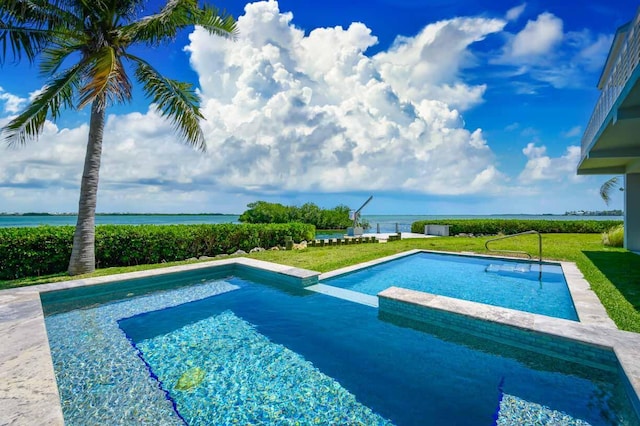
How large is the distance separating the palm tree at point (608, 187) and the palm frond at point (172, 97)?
24.1 metres

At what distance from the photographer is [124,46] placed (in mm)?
8648

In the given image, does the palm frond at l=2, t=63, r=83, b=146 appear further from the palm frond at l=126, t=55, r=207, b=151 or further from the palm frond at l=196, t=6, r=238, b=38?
the palm frond at l=196, t=6, r=238, b=38

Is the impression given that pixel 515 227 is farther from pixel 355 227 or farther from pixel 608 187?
pixel 355 227

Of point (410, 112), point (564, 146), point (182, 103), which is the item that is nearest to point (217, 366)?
point (182, 103)

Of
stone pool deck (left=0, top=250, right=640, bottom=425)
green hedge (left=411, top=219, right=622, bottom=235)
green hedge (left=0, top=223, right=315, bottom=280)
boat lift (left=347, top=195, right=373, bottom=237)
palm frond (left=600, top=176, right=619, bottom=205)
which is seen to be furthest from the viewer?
green hedge (left=411, top=219, right=622, bottom=235)

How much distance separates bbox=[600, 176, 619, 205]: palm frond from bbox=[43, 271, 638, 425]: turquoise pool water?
21630mm

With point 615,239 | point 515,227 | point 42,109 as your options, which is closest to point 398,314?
point 42,109

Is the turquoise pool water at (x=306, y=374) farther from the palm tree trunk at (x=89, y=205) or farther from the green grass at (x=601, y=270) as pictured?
the palm tree trunk at (x=89, y=205)

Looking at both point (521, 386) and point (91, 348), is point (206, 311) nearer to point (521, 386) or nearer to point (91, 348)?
point (91, 348)

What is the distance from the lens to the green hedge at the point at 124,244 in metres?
7.80

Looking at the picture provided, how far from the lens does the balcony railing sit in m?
5.42

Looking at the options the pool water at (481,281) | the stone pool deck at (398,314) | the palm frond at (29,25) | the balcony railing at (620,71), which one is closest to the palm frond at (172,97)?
the palm frond at (29,25)

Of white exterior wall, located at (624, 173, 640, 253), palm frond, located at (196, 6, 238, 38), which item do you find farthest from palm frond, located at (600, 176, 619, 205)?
palm frond, located at (196, 6, 238, 38)

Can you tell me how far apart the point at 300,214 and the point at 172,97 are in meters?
18.9
